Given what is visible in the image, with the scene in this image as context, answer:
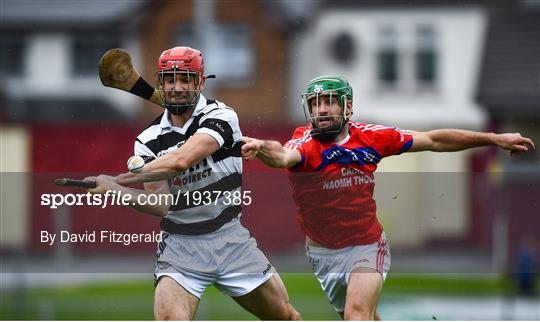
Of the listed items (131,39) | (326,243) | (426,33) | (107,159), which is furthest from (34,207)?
(426,33)

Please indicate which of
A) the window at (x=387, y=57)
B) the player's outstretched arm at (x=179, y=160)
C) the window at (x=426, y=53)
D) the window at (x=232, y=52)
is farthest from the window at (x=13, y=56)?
the player's outstretched arm at (x=179, y=160)

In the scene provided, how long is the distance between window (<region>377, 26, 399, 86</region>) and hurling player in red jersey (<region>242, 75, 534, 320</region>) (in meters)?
17.8

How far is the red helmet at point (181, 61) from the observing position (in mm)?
6539

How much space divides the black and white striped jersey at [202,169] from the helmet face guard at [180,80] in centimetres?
8

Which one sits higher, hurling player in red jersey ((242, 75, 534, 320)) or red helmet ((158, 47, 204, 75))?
red helmet ((158, 47, 204, 75))

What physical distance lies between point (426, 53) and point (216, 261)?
1831 cm

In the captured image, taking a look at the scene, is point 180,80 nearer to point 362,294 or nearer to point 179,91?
point 179,91

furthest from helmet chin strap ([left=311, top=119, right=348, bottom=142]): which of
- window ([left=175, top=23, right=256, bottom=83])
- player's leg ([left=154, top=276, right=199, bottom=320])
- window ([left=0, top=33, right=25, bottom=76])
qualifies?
window ([left=0, top=33, right=25, bottom=76])

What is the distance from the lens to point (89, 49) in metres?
23.6

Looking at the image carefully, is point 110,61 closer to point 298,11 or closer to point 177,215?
point 177,215

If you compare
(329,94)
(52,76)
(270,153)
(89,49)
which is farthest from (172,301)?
(52,76)

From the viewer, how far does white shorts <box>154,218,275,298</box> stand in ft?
21.6

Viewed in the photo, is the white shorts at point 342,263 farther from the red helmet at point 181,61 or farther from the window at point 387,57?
the window at point 387,57

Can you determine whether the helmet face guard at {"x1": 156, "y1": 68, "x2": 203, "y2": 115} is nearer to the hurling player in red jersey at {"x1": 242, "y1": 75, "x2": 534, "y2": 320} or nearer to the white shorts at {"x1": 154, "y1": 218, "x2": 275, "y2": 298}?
the hurling player in red jersey at {"x1": 242, "y1": 75, "x2": 534, "y2": 320}
